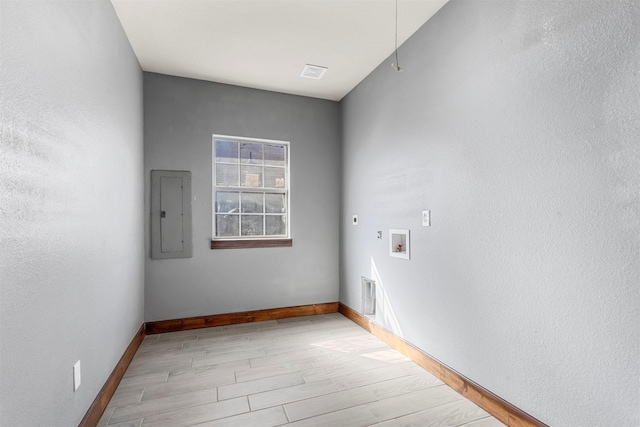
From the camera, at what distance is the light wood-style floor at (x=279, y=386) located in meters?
1.83

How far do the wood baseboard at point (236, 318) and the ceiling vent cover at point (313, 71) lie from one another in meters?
2.60

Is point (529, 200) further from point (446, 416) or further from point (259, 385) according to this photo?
point (259, 385)

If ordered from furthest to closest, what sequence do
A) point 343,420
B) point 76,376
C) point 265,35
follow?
point 265,35
point 343,420
point 76,376

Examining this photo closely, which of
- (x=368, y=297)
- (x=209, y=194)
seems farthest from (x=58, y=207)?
(x=368, y=297)

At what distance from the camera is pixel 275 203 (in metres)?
3.80

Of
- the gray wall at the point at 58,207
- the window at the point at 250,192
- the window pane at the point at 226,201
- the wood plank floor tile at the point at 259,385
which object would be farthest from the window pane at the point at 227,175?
the wood plank floor tile at the point at 259,385

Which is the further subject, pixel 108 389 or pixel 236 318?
pixel 236 318

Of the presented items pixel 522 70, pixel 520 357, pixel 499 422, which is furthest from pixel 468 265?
pixel 522 70

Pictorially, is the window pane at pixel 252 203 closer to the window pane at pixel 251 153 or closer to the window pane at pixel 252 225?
the window pane at pixel 252 225

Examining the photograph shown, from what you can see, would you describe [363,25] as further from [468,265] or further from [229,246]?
[229,246]

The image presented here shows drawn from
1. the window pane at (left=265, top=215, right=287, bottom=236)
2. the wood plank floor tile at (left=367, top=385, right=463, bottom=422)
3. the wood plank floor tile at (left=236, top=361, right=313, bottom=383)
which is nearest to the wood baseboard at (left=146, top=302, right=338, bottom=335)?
the window pane at (left=265, top=215, right=287, bottom=236)

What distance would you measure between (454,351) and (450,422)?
1.55 ft

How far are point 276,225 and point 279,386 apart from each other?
1949mm

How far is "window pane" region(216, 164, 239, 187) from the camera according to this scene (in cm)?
358
